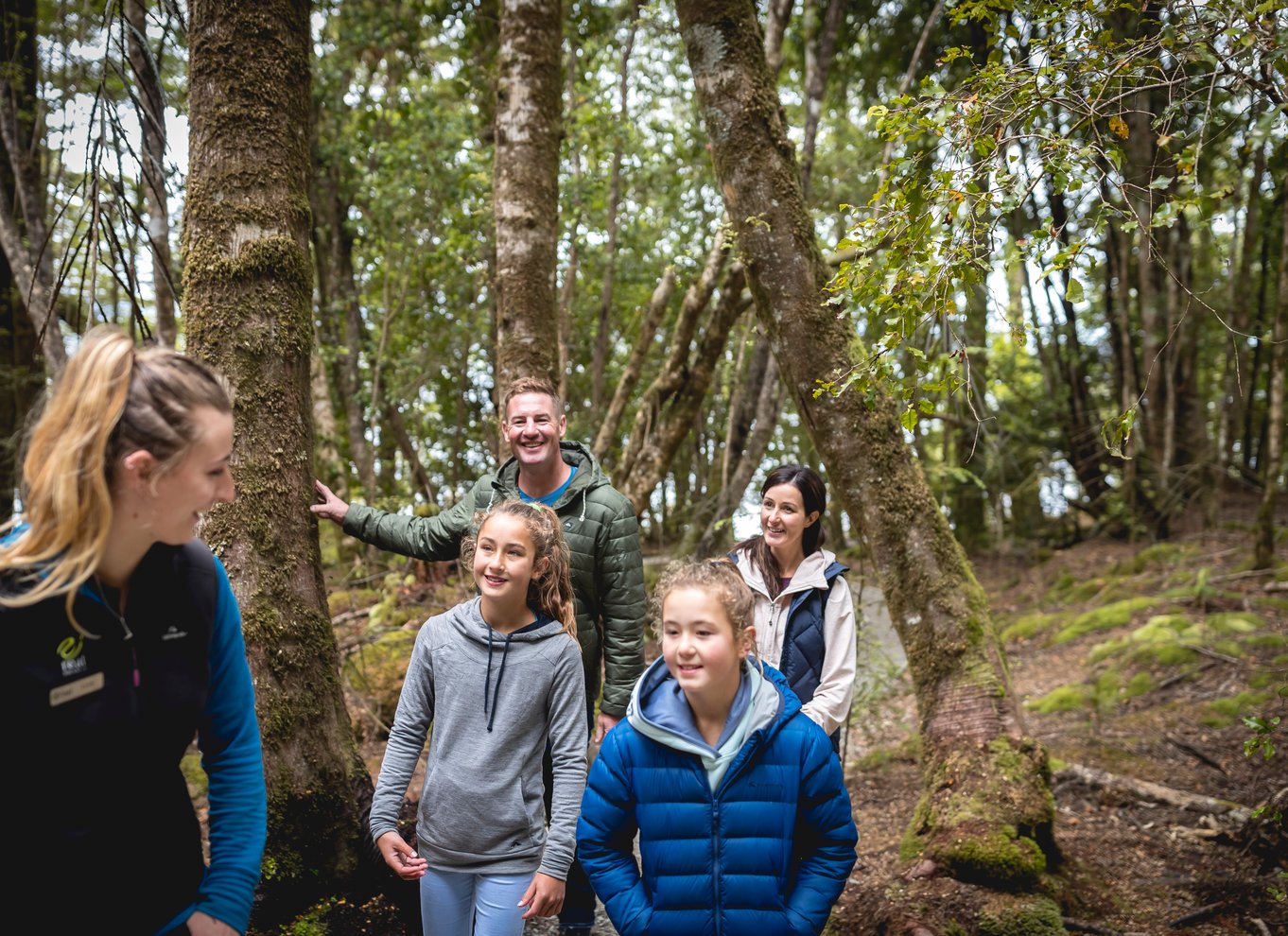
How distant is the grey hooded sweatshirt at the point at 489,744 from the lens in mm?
2787

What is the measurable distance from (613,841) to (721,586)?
31.0 inches

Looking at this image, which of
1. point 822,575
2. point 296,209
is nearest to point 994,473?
point 822,575

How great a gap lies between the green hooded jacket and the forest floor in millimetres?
1238

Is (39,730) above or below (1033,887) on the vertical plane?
above

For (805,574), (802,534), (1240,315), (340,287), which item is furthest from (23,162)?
(1240,315)

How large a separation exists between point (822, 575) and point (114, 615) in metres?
2.67

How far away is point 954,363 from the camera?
290 centimetres

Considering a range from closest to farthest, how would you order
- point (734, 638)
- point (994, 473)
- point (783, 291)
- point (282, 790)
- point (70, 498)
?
point (70, 498), point (734, 638), point (282, 790), point (783, 291), point (994, 473)

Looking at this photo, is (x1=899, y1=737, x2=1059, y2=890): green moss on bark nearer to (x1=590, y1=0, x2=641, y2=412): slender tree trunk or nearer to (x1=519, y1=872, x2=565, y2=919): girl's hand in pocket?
(x1=519, y1=872, x2=565, y2=919): girl's hand in pocket

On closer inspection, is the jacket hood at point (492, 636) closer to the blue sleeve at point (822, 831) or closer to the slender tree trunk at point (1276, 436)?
the blue sleeve at point (822, 831)

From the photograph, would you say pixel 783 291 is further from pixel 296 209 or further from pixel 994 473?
pixel 994 473

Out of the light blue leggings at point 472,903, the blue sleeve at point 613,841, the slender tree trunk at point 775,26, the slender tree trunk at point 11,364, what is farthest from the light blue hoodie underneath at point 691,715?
the slender tree trunk at point 11,364

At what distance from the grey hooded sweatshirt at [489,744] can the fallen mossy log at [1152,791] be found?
13.9 ft

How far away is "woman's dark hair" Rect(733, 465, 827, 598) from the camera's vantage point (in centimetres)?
379
